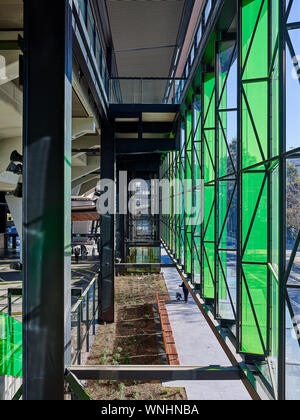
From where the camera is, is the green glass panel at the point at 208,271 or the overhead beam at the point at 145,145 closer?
the green glass panel at the point at 208,271

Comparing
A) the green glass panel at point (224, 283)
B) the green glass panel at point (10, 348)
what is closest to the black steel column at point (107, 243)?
the green glass panel at point (10, 348)

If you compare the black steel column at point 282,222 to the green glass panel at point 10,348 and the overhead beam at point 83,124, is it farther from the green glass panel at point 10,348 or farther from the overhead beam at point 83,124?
the overhead beam at point 83,124

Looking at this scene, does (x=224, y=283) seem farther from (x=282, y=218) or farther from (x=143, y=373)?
(x=282, y=218)

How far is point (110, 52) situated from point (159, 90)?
4991 mm

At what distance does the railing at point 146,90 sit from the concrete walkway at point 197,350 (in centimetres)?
891

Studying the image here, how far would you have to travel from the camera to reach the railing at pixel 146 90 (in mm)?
11516

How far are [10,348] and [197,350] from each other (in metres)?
7.03

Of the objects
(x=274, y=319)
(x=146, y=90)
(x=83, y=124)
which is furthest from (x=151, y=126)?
(x=274, y=319)

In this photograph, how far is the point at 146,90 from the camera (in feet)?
Answer: 45.8

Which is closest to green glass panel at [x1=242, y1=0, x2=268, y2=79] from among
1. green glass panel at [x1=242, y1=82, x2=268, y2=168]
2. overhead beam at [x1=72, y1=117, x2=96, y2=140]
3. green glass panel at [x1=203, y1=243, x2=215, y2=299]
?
green glass panel at [x1=242, y1=82, x2=268, y2=168]

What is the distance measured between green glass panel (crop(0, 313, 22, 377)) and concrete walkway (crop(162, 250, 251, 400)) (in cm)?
457

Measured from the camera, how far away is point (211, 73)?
25.5 feet
